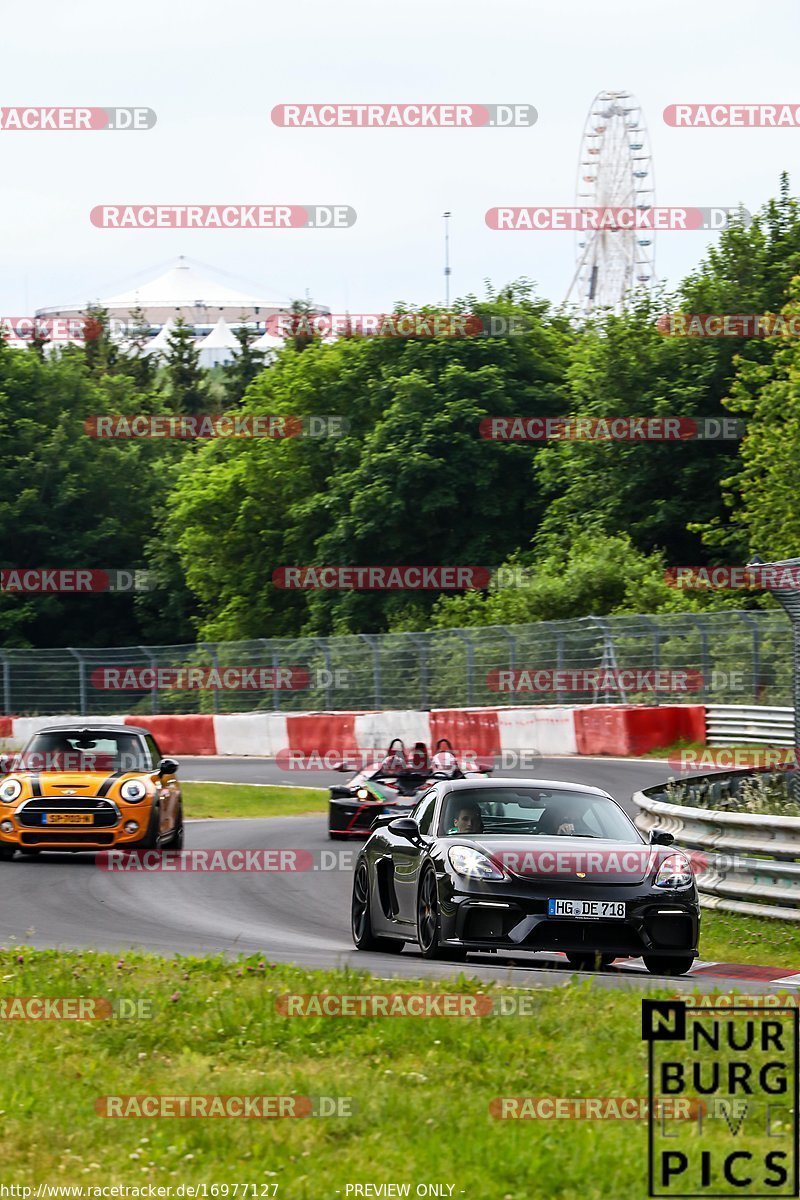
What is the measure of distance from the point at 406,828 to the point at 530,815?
78 cm

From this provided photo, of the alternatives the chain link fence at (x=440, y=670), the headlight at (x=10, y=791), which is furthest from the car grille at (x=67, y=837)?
the chain link fence at (x=440, y=670)

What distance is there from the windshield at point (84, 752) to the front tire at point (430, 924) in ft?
25.5

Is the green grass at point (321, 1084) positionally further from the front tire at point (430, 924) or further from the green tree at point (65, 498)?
the green tree at point (65, 498)

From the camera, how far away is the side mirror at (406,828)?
11231 millimetres

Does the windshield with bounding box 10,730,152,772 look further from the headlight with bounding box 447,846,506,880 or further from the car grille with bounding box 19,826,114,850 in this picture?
the headlight with bounding box 447,846,506,880

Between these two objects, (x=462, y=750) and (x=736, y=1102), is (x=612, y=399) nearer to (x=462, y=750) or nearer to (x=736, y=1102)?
(x=462, y=750)

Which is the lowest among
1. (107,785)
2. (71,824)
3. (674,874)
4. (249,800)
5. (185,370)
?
(249,800)

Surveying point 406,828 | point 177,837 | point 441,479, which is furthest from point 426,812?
point 441,479

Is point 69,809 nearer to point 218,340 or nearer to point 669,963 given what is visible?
point 669,963

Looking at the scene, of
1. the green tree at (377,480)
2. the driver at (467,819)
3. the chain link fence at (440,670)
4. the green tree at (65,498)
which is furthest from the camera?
the green tree at (65,498)

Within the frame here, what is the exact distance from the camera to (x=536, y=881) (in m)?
10.2

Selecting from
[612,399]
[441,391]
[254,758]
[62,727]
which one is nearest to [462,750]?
[254,758]

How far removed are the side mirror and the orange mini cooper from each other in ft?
21.9

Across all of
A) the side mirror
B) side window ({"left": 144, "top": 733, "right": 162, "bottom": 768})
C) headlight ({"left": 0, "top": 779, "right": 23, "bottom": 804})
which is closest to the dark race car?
side window ({"left": 144, "top": 733, "right": 162, "bottom": 768})
